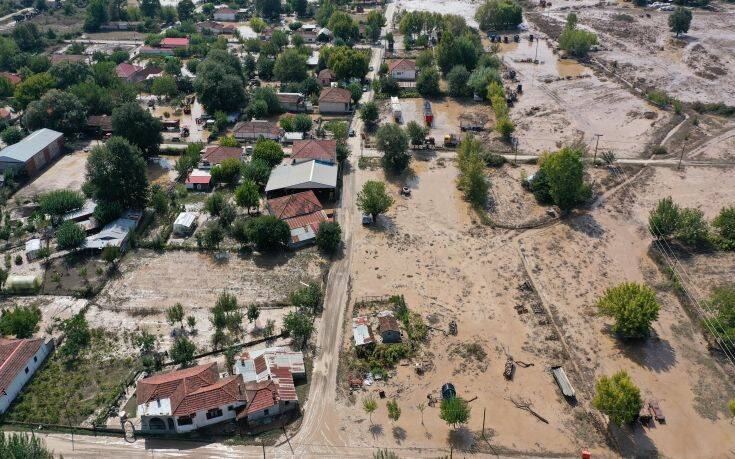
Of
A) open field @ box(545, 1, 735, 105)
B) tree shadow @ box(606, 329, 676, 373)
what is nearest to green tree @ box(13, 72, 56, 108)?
tree shadow @ box(606, 329, 676, 373)

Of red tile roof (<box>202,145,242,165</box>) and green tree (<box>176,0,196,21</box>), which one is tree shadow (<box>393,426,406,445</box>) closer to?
red tile roof (<box>202,145,242,165</box>)

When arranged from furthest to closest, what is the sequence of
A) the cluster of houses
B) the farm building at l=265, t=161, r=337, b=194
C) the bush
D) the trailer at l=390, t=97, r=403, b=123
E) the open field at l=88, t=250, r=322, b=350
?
the trailer at l=390, t=97, r=403, b=123 → the farm building at l=265, t=161, r=337, b=194 → the bush → the open field at l=88, t=250, r=322, b=350 → the cluster of houses

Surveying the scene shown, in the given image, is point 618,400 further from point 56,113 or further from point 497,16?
point 497,16

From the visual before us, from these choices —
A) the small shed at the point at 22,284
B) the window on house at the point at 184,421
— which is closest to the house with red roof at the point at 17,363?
the small shed at the point at 22,284

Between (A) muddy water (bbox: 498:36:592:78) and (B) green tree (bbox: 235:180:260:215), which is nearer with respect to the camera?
(B) green tree (bbox: 235:180:260:215)

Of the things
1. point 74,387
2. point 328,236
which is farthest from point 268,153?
point 74,387
